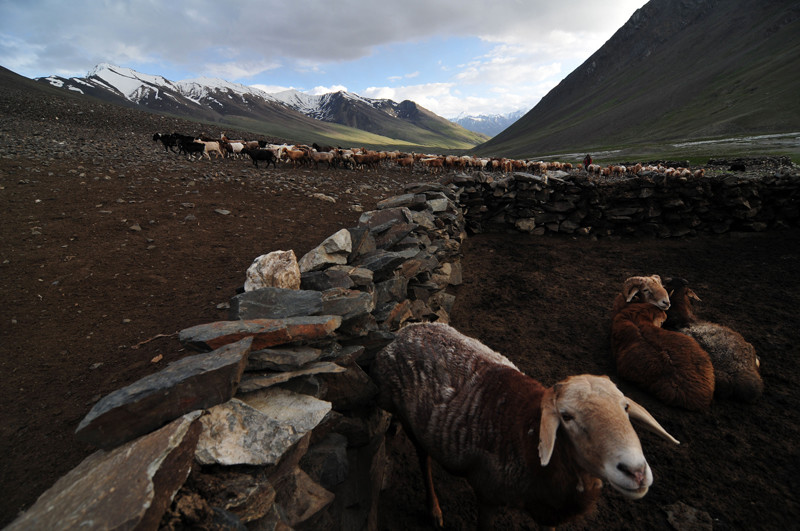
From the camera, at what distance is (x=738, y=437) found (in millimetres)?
4812

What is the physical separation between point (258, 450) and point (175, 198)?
34.5ft

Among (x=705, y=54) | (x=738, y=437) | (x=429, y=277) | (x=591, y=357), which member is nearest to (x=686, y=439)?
(x=738, y=437)

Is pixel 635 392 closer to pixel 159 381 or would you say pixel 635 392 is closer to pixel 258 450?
pixel 258 450

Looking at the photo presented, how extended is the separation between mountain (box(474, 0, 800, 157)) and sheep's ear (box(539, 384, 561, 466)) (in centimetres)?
9264

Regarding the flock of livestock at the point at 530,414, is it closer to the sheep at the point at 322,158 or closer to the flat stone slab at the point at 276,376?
the flat stone slab at the point at 276,376

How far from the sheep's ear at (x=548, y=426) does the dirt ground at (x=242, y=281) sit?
234cm

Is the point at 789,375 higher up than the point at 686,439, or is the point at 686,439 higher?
the point at 789,375

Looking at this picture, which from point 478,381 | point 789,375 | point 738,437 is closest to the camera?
point 478,381

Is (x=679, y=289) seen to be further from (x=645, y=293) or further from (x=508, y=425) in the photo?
(x=508, y=425)

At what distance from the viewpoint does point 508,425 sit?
3.24 metres

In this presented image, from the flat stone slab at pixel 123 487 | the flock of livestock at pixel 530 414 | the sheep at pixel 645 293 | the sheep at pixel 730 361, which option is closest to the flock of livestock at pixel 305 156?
the sheep at pixel 645 293

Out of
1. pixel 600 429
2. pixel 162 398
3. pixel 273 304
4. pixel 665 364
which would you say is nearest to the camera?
pixel 162 398

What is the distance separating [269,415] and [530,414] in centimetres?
238

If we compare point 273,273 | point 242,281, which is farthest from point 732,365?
point 242,281
